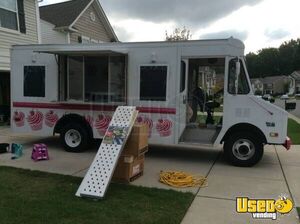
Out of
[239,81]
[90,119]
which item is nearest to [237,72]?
[239,81]

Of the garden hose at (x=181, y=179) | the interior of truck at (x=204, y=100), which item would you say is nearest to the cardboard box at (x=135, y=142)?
the garden hose at (x=181, y=179)

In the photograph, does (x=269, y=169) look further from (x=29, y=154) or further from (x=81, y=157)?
(x=29, y=154)

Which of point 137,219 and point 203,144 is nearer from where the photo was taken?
point 137,219

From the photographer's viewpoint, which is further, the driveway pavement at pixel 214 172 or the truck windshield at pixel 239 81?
the truck windshield at pixel 239 81

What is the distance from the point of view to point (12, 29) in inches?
598

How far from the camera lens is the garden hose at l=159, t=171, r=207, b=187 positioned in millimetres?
6680

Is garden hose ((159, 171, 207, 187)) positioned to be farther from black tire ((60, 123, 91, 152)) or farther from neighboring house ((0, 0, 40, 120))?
neighboring house ((0, 0, 40, 120))

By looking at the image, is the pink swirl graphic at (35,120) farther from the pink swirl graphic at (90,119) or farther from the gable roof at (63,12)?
the gable roof at (63,12)

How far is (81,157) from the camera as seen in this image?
9.01m

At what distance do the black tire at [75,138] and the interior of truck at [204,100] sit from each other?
8.32ft

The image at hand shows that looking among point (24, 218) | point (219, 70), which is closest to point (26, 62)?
point (219, 70)

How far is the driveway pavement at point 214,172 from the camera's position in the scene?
5.42m

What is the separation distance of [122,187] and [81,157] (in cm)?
287

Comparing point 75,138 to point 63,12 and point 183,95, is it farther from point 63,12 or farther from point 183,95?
point 63,12
